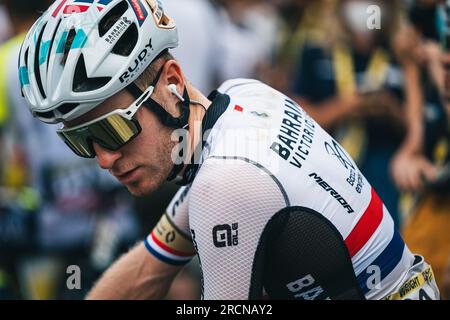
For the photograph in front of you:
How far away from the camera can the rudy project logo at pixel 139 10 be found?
3.88m

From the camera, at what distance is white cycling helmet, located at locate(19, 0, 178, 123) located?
3.71 m

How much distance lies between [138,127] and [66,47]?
1.39 ft

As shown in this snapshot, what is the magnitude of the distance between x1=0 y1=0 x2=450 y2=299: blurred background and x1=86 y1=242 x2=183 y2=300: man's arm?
213cm

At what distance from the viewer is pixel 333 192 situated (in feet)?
12.3

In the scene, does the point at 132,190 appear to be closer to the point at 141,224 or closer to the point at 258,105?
the point at 258,105

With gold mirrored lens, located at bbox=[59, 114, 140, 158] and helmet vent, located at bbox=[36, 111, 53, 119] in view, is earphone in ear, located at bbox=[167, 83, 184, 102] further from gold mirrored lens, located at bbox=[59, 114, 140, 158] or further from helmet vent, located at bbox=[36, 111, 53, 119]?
helmet vent, located at bbox=[36, 111, 53, 119]

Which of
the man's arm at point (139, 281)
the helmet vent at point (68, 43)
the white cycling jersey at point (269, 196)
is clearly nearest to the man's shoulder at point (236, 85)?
the white cycling jersey at point (269, 196)

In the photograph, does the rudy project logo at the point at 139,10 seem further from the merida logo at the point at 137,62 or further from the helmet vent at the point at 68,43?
the helmet vent at the point at 68,43

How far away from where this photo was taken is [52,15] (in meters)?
3.80

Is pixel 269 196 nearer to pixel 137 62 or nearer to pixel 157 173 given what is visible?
pixel 157 173

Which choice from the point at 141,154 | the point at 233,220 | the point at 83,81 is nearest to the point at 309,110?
the point at 141,154

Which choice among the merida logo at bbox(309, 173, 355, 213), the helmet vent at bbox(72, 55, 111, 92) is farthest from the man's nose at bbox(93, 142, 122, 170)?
the merida logo at bbox(309, 173, 355, 213)

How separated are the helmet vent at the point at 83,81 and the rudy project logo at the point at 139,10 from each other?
12.3 inches

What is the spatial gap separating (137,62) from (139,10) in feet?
0.77
